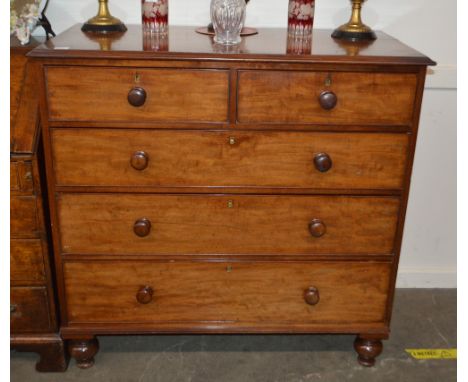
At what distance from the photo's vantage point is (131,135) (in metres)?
1.76

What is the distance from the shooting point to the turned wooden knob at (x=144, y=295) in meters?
1.94

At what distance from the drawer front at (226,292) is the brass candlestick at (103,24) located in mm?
875

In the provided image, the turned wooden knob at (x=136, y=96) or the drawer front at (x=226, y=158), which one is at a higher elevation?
the turned wooden knob at (x=136, y=96)

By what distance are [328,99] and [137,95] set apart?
2.03 feet

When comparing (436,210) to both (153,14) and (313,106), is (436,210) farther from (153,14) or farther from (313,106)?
(153,14)

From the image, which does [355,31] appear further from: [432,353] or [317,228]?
[432,353]

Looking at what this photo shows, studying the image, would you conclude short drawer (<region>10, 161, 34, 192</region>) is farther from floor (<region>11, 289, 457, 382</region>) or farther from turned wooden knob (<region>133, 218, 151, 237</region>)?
floor (<region>11, 289, 457, 382</region>)

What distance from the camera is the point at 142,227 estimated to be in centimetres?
185

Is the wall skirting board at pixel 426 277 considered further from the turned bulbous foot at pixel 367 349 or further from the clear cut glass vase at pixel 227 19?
the clear cut glass vase at pixel 227 19

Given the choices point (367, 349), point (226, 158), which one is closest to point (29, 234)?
point (226, 158)

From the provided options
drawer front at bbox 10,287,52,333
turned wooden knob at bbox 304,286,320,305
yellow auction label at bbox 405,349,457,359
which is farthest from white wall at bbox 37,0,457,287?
drawer front at bbox 10,287,52,333

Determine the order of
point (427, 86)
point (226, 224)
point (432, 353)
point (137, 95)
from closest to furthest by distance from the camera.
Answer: point (137, 95) → point (226, 224) → point (432, 353) → point (427, 86)

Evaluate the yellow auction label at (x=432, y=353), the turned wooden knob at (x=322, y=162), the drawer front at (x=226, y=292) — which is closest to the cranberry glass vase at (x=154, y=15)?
the turned wooden knob at (x=322, y=162)
